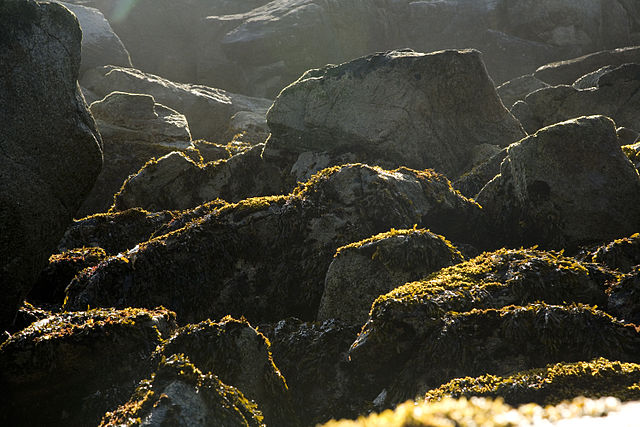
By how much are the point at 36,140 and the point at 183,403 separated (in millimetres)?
5164

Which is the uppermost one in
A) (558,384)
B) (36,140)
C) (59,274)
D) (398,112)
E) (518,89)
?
(36,140)

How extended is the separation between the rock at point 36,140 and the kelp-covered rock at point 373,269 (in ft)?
14.4

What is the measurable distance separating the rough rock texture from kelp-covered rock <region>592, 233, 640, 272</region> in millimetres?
16671

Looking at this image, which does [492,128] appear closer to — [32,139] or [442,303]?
[442,303]

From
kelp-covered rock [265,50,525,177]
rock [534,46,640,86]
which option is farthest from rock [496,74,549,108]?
kelp-covered rock [265,50,525,177]

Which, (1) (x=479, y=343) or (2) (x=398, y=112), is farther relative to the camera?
(2) (x=398, y=112)

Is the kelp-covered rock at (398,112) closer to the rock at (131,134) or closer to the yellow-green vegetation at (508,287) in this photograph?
the rock at (131,134)

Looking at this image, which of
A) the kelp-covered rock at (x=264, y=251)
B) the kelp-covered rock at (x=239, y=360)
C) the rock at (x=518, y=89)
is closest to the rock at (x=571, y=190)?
the kelp-covered rock at (x=264, y=251)

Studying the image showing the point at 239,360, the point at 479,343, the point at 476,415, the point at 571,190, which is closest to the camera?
the point at 476,415

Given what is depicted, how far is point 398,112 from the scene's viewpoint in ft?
53.5

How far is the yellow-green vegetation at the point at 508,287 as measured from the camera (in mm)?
Result: 6859

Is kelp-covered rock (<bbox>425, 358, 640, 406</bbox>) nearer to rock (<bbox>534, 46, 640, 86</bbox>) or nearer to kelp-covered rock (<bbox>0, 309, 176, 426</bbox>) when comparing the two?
kelp-covered rock (<bbox>0, 309, 176, 426</bbox>)

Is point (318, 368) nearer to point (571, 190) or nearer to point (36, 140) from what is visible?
point (36, 140)

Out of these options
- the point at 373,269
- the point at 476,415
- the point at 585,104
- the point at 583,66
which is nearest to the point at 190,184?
the point at 373,269
